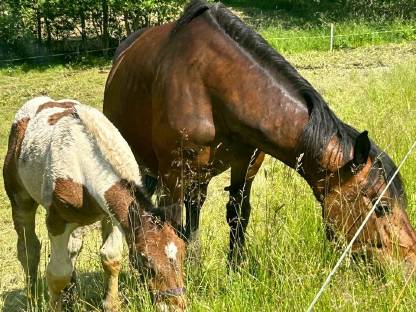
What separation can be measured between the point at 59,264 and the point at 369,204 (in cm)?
204

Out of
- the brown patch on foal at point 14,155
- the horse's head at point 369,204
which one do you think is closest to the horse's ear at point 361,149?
the horse's head at point 369,204

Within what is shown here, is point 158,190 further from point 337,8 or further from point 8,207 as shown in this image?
point 337,8

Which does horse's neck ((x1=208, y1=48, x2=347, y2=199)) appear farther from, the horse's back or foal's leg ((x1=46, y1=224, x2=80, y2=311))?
foal's leg ((x1=46, y1=224, x2=80, y2=311))

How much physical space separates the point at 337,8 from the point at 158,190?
914 inches

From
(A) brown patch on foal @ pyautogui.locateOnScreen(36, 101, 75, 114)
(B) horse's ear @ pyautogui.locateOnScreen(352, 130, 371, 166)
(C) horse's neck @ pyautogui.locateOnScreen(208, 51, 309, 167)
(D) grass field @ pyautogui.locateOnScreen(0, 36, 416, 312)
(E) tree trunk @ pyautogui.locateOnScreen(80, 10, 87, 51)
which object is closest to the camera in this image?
(D) grass field @ pyautogui.locateOnScreen(0, 36, 416, 312)

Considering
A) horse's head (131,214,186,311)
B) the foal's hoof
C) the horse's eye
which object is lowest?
the foal's hoof

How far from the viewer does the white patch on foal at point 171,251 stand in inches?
114

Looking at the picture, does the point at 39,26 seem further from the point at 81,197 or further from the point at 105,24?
the point at 81,197

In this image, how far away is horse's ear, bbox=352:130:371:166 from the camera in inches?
125

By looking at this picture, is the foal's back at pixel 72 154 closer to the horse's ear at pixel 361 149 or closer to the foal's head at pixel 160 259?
the foal's head at pixel 160 259

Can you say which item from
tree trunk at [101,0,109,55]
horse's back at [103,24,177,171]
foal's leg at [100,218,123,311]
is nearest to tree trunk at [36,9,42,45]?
tree trunk at [101,0,109,55]

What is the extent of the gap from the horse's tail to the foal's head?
36 cm

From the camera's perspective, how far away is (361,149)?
3.24 metres

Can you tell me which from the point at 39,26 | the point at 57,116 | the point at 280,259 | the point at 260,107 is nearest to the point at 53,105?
the point at 57,116
